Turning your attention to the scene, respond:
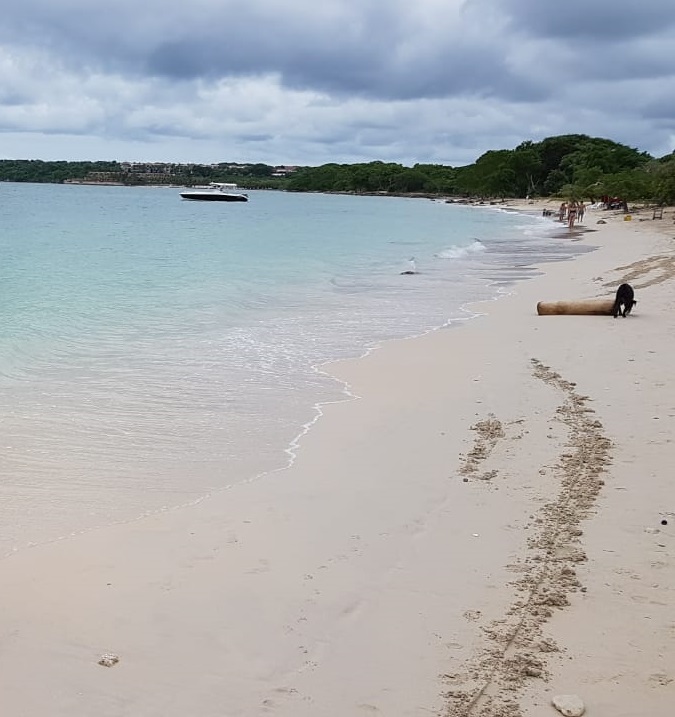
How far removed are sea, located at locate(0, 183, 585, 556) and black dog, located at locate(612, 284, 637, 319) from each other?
308cm

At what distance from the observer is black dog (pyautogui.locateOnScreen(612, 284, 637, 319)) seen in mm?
13914

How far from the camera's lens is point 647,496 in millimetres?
5711

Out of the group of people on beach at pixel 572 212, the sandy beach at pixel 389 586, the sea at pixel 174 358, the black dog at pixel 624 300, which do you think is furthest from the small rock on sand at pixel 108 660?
the group of people on beach at pixel 572 212

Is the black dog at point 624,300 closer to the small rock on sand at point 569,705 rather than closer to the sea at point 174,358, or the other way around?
the sea at point 174,358

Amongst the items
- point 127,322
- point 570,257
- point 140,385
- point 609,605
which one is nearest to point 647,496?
point 609,605

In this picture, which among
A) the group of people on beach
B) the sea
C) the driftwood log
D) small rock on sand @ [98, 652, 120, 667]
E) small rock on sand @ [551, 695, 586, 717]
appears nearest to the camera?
small rock on sand @ [551, 695, 586, 717]

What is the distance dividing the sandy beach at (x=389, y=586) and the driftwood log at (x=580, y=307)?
6.81 m

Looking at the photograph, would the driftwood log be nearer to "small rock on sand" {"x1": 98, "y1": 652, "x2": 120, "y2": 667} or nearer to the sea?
the sea

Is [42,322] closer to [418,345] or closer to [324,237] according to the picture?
[418,345]

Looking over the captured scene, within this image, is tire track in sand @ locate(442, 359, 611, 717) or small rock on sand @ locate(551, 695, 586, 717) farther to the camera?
tire track in sand @ locate(442, 359, 611, 717)

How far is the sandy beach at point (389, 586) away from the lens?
140 inches

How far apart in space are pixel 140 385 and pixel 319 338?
4.46m

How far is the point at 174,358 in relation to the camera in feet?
38.7

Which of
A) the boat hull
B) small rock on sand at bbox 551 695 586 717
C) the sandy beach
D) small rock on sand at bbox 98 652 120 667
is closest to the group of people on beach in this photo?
the sandy beach
